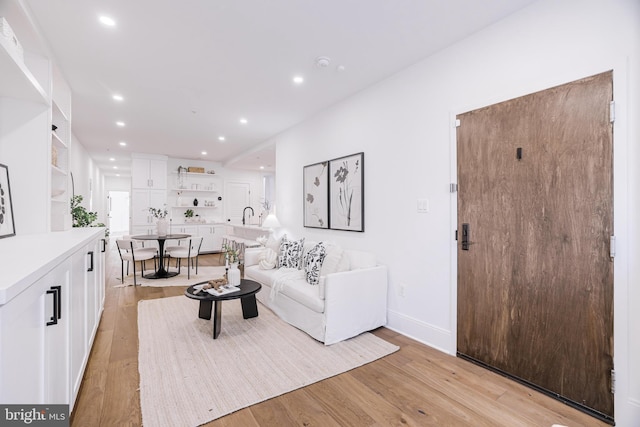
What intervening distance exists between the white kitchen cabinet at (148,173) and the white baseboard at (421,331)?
6.91 meters

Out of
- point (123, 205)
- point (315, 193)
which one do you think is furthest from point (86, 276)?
point (123, 205)

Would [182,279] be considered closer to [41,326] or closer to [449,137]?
[41,326]

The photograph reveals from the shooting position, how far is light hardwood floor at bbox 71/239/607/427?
5.62 ft

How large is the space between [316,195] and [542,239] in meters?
2.82

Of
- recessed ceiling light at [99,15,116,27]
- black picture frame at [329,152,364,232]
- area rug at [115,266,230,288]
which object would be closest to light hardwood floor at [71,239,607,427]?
black picture frame at [329,152,364,232]

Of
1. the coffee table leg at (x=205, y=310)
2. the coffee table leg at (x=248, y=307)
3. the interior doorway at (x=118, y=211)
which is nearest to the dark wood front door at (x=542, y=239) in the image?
the coffee table leg at (x=248, y=307)

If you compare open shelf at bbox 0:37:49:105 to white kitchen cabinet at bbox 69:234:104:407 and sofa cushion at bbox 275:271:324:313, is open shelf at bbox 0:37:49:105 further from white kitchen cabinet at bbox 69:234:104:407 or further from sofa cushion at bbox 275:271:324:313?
sofa cushion at bbox 275:271:324:313

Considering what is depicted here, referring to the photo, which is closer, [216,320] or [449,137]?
[449,137]

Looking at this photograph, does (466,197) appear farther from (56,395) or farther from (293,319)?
(56,395)

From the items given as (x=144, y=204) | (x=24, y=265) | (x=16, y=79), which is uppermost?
(x=16, y=79)

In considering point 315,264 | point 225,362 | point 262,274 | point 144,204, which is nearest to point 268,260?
point 262,274

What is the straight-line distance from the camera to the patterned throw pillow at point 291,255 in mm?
3816

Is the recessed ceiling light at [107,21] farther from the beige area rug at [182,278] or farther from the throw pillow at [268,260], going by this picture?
the beige area rug at [182,278]
